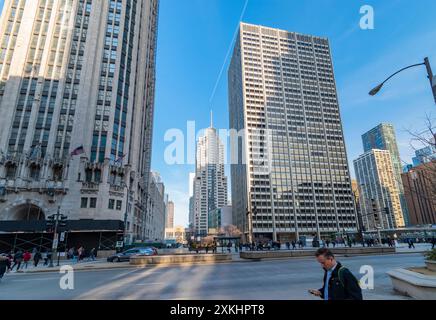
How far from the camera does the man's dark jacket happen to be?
3582 mm

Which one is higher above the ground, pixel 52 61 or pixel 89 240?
pixel 52 61

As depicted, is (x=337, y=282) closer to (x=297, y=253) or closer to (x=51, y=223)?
(x=297, y=253)

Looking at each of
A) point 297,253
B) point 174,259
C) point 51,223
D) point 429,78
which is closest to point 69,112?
point 51,223

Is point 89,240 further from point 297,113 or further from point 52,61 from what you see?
point 297,113

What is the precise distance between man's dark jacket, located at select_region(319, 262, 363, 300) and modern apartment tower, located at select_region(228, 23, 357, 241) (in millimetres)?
98291

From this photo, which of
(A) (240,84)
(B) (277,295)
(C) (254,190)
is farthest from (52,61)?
(A) (240,84)

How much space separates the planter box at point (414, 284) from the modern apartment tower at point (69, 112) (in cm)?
3714

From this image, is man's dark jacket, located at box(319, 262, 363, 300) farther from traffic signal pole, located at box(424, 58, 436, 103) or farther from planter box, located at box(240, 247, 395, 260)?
planter box, located at box(240, 247, 395, 260)

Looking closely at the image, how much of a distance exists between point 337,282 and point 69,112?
174ft

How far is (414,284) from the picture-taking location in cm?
763

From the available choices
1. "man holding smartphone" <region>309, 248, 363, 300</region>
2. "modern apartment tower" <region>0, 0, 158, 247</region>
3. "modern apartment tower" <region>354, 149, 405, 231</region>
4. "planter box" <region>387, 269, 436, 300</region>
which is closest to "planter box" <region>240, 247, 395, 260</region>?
"planter box" <region>387, 269, 436, 300</region>

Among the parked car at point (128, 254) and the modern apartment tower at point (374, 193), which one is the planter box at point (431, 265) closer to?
the parked car at point (128, 254)
